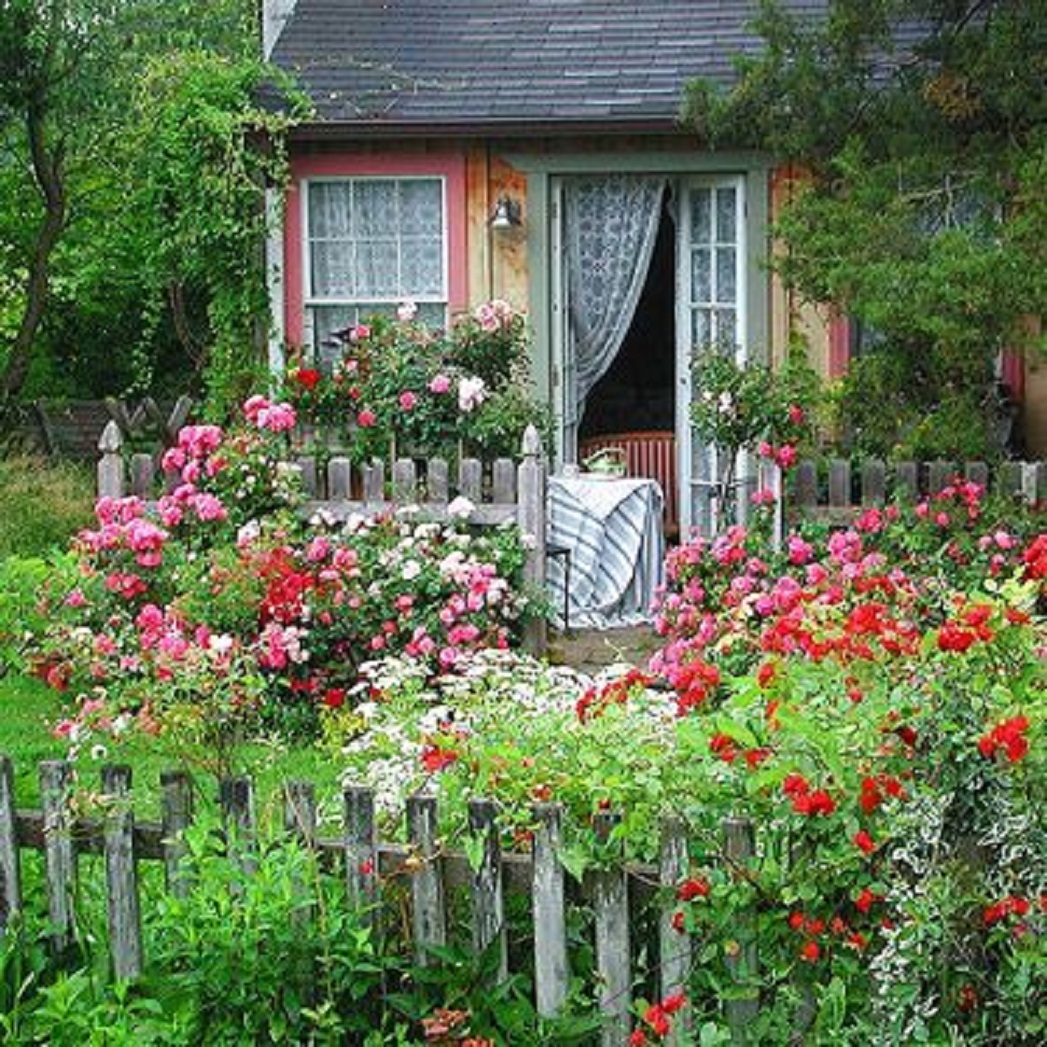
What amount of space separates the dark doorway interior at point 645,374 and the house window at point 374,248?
2.19 meters

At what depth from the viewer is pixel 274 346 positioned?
1483cm

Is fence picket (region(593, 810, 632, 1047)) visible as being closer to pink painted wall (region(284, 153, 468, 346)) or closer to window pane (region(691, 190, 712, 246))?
window pane (region(691, 190, 712, 246))

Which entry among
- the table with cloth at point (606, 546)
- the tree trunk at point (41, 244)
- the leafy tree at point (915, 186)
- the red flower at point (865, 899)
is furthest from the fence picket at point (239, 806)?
the tree trunk at point (41, 244)

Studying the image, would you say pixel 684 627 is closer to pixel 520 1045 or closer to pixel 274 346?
pixel 274 346

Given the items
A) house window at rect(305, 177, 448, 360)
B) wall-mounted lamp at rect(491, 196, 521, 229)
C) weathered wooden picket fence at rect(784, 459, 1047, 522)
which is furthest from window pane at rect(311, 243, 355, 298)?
weathered wooden picket fence at rect(784, 459, 1047, 522)

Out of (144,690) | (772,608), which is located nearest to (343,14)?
(772,608)

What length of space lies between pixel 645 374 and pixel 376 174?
3.07m

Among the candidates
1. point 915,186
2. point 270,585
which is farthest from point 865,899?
point 915,186

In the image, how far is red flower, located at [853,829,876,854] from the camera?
17.3 ft

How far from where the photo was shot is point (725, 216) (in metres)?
14.4

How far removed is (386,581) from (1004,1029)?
618cm

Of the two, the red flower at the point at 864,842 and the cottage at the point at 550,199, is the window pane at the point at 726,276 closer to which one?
the cottage at the point at 550,199

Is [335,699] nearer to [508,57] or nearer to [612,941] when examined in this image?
[612,941]

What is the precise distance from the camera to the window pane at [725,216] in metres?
14.4
